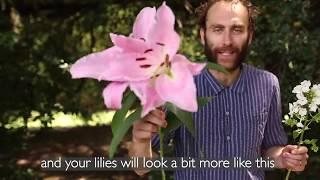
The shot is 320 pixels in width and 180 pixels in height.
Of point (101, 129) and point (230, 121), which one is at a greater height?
point (230, 121)

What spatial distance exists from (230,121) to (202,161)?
0.44 feet

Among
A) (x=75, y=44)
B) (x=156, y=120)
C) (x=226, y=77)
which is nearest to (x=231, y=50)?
(x=226, y=77)

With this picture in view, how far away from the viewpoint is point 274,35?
124 inches

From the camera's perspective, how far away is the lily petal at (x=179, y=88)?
2.96 feet

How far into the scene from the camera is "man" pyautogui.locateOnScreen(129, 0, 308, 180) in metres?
1.51

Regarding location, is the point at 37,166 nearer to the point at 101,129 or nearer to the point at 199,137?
the point at 101,129

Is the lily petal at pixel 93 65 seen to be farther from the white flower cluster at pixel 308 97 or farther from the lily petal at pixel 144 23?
the white flower cluster at pixel 308 97

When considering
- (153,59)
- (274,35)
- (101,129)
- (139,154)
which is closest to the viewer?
(153,59)

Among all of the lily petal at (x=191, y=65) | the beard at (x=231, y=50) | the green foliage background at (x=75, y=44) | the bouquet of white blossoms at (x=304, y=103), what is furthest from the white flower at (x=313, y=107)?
the green foliage background at (x=75, y=44)

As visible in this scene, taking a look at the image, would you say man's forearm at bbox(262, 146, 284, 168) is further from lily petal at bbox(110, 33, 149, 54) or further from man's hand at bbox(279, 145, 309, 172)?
lily petal at bbox(110, 33, 149, 54)

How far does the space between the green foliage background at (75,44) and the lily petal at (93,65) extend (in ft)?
6.23

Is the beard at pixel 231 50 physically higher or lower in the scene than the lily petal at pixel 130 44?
lower

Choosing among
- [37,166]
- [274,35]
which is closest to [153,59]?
[274,35]

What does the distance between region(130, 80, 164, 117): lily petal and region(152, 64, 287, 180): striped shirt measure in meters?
0.61
